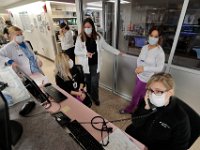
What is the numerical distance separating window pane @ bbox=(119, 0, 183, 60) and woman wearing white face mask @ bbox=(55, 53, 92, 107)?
116cm

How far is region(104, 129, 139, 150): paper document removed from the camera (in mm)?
872

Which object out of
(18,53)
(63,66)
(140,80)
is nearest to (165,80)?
(140,80)

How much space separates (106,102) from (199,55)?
1.67m

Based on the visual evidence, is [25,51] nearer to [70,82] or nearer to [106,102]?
[70,82]

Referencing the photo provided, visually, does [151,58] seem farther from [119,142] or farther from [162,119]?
[119,142]

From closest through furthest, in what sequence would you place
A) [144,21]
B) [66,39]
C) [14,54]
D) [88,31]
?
[14,54], [88,31], [144,21], [66,39]

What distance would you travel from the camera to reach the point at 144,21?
233 centimetres

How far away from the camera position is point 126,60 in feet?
8.22

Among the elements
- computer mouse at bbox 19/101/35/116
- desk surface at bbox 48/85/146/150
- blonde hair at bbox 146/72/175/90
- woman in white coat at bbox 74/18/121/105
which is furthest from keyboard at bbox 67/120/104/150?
woman in white coat at bbox 74/18/121/105

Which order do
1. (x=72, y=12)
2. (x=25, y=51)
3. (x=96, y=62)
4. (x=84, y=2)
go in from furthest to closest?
(x=72, y=12) → (x=84, y=2) → (x=96, y=62) → (x=25, y=51)

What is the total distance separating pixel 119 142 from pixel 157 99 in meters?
0.42

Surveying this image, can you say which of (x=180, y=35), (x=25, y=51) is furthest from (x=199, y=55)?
(x=25, y=51)

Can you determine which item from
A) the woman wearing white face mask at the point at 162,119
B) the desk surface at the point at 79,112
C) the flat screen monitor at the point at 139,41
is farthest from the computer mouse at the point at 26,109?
the flat screen monitor at the point at 139,41

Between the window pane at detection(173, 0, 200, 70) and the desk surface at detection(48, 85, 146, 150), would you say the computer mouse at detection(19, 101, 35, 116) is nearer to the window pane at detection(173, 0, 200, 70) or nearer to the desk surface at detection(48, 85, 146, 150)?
the desk surface at detection(48, 85, 146, 150)
